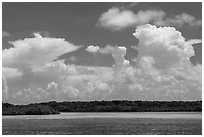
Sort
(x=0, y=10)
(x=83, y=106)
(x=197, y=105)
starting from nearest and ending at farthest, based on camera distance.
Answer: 1. (x=0, y=10)
2. (x=197, y=105)
3. (x=83, y=106)

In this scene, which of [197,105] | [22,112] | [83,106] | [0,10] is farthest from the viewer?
[83,106]

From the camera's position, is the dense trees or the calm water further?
the dense trees

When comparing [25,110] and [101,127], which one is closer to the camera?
[101,127]

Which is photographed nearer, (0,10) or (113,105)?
(0,10)

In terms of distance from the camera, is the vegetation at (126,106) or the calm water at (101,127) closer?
the calm water at (101,127)

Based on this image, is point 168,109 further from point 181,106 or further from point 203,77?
point 203,77

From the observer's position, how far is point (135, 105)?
73.3 metres

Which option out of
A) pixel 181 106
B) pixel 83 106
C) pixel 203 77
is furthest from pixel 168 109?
pixel 203 77

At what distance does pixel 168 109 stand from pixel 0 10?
68345 millimetres

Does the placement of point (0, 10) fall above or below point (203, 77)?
above

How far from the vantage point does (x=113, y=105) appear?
72.8 m

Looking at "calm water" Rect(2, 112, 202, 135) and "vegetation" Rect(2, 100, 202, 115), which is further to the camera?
"vegetation" Rect(2, 100, 202, 115)

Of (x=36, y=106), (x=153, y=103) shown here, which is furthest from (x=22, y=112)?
(x=153, y=103)

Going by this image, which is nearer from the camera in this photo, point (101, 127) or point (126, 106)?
point (101, 127)
